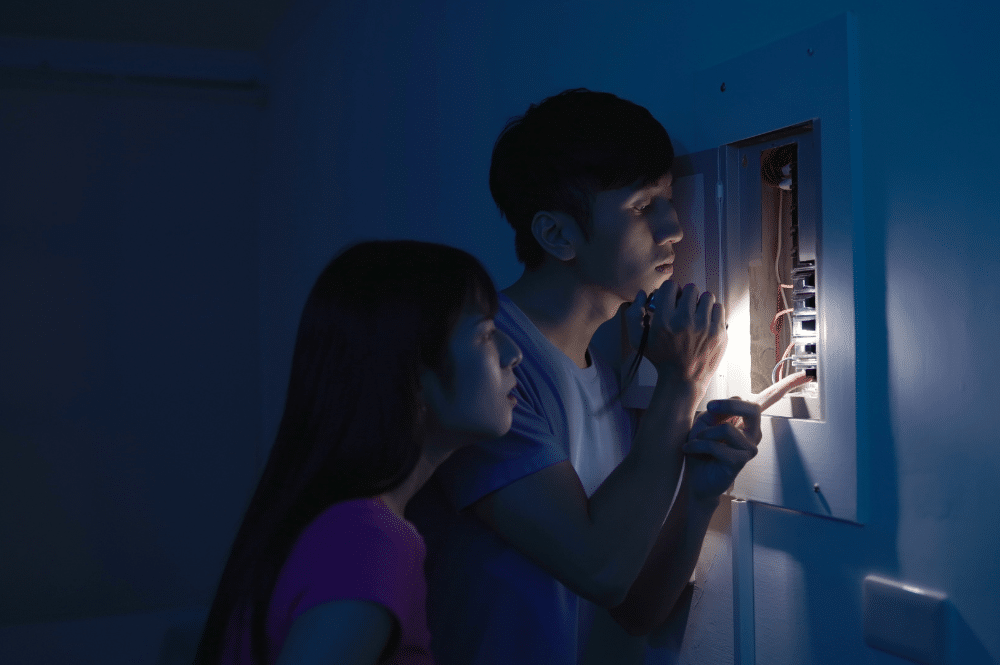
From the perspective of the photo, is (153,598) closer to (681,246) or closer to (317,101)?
(317,101)

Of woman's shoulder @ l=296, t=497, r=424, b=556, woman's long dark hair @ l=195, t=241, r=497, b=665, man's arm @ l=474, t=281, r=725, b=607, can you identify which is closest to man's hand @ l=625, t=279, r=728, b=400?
man's arm @ l=474, t=281, r=725, b=607

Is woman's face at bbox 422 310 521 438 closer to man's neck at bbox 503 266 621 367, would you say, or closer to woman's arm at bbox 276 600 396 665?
man's neck at bbox 503 266 621 367

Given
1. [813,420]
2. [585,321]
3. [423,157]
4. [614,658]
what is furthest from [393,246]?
[423,157]

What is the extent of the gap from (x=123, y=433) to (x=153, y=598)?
0.75 metres

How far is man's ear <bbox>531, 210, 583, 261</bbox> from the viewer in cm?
98

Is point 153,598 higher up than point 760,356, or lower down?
lower down

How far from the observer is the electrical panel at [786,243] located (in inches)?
32.9

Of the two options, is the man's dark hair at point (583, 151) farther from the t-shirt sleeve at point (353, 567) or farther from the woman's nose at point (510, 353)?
the t-shirt sleeve at point (353, 567)

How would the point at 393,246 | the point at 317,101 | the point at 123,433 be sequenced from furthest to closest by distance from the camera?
the point at 123,433 → the point at 317,101 → the point at 393,246

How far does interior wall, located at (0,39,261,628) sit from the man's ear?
2801 millimetres

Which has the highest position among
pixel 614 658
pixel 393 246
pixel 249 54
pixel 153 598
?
pixel 249 54

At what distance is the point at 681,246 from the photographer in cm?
106

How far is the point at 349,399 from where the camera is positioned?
0.86 m

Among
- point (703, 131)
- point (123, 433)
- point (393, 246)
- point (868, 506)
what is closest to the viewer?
point (868, 506)
